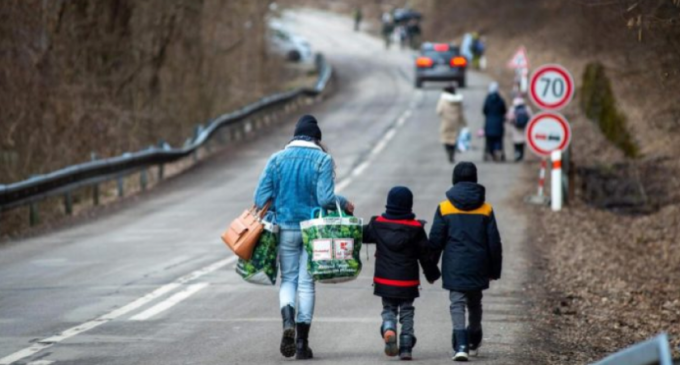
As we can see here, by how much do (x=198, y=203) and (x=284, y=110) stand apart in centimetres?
2075

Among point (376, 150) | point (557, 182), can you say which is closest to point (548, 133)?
point (557, 182)

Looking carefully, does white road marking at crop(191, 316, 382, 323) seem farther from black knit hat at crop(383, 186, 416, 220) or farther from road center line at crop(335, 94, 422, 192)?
road center line at crop(335, 94, 422, 192)

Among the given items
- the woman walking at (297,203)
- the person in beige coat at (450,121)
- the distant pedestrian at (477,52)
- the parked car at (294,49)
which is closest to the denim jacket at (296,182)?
the woman walking at (297,203)

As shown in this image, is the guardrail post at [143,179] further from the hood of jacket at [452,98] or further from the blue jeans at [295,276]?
the blue jeans at [295,276]

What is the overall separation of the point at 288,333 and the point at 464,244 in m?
1.33

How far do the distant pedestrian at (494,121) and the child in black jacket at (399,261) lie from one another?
18745 millimetres

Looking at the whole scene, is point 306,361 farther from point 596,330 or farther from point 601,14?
point 601,14

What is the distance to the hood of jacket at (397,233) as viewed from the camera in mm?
8641

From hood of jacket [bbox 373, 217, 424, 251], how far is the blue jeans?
55 centimetres

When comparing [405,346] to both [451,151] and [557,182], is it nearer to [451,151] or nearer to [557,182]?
[557,182]

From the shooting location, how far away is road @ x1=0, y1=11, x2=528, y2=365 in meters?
9.25

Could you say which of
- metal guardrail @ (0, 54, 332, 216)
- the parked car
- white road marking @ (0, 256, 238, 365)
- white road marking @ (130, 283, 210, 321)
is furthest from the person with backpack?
the parked car

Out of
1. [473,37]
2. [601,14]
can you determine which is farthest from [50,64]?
[473,37]

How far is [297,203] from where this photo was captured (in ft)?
29.0
